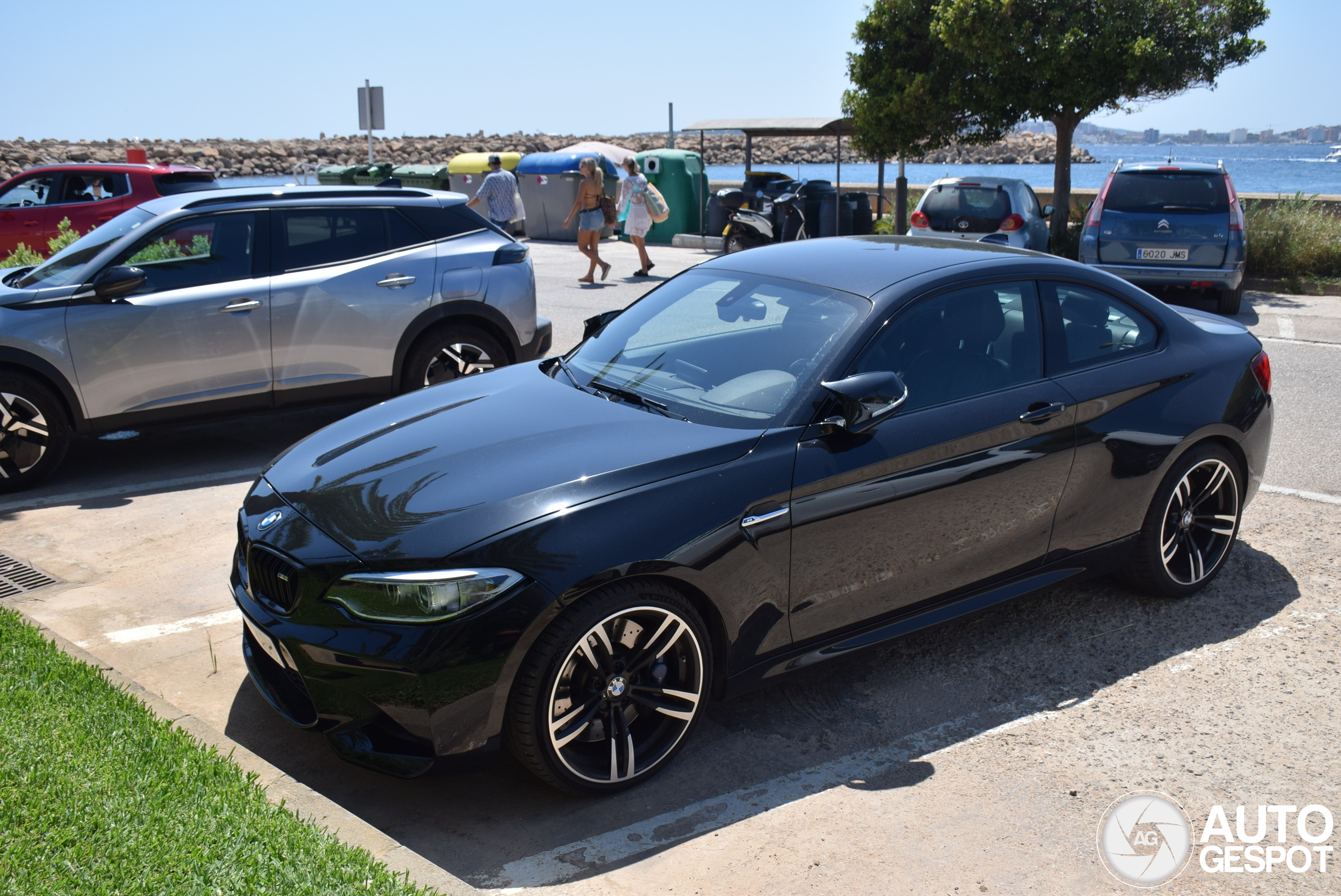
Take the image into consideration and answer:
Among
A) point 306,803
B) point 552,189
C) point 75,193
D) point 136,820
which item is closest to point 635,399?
point 306,803

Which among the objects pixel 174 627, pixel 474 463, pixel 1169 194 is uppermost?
pixel 1169 194

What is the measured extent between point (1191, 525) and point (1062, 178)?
48.3ft

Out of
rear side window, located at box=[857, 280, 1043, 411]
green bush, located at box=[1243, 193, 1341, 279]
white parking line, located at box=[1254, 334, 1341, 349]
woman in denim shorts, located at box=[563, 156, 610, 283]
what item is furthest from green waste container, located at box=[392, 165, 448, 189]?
rear side window, located at box=[857, 280, 1043, 411]

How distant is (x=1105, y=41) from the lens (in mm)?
15906

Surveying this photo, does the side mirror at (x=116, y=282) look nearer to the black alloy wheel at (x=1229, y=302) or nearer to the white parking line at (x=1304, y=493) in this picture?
the white parking line at (x=1304, y=493)

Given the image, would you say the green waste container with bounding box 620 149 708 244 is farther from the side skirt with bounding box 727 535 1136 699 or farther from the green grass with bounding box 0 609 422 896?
the green grass with bounding box 0 609 422 896

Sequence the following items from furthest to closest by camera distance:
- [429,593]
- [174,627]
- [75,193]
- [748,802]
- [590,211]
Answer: [590,211], [75,193], [174,627], [748,802], [429,593]

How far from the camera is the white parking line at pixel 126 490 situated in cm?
638

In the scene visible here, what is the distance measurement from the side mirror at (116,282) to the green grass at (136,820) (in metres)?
3.46

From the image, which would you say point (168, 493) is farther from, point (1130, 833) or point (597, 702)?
point (1130, 833)

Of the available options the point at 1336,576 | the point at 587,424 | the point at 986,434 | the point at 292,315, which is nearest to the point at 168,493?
the point at 292,315

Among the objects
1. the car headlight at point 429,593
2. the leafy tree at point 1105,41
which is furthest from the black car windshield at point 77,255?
the leafy tree at point 1105,41

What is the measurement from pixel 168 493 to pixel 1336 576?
6334 millimetres

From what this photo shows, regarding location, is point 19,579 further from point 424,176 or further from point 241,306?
point 424,176
